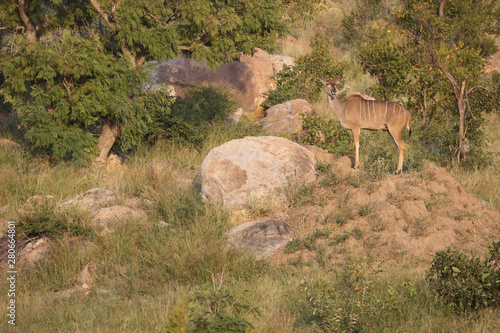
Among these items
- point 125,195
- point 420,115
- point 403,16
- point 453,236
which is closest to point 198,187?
point 125,195

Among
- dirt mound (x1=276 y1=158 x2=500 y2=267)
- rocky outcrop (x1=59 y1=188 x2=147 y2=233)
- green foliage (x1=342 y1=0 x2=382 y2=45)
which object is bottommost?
rocky outcrop (x1=59 y1=188 x2=147 y2=233)

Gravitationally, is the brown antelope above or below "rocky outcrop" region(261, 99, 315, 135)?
above

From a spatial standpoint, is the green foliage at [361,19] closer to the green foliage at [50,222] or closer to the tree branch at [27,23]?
the tree branch at [27,23]

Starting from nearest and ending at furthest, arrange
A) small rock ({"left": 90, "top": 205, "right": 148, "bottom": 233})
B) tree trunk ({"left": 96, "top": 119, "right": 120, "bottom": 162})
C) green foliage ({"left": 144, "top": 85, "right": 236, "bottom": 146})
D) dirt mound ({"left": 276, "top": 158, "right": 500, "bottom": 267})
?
dirt mound ({"left": 276, "top": 158, "right": 500, "bottom": 267})
small rock ({"left": 90, "top": 205, "right": 148, "bottom": 233})
tree trunk ({"left": 96, "top": 119, "right": 120, "bottom": 162})
green foliage ({"left": 144, "top": 85, "right": 236, "bottom": 146})

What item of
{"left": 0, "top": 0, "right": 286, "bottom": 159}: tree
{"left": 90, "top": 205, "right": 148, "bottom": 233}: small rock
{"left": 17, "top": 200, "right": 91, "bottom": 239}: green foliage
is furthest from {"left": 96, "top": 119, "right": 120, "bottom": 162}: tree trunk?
{"left": 17, "top": 200, "right": 91, "bottom": 239}: green foliage

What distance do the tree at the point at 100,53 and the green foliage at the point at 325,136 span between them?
2241 millimetres

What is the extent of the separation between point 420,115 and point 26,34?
10172 millimetres

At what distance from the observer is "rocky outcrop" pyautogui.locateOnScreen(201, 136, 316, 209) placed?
29.3 feet

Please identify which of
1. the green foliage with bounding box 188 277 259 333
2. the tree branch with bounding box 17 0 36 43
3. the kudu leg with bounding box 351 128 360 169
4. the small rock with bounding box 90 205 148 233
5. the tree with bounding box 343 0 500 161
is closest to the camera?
the green foliage with bounding box 188 277 259 333

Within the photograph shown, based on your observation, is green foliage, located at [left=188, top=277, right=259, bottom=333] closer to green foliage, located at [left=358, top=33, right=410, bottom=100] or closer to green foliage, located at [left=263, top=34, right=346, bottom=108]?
green foliage, located at [left=358, top=33, right=410, bottom=100]

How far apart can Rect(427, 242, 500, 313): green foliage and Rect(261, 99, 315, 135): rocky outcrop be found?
23.7 ft

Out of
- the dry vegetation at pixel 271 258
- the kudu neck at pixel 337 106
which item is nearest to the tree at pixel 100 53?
the dry vegetation at pixel 271 258

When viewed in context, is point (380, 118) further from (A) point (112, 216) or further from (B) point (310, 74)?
(B) point (310, 74)

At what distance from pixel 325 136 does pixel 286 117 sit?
2.03m
